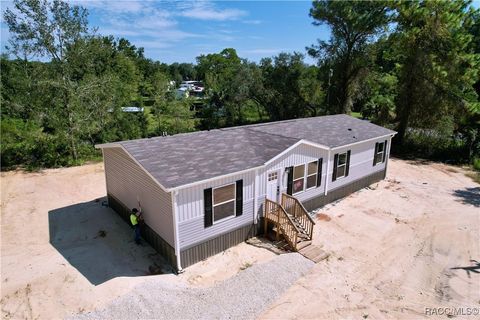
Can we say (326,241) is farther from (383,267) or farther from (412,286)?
(412,286)

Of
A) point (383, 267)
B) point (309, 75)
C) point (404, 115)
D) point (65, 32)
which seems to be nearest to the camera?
point (383, 267)

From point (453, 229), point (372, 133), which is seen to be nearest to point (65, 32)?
point (372, 133)

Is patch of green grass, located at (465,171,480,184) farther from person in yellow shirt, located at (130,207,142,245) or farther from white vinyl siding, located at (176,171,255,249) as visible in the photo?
person in yellow shirt, located at (130,207,142,245)

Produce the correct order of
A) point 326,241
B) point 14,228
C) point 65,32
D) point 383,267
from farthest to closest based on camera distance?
point 65,32 < point 14,228 < point 326,241 < point 383,267

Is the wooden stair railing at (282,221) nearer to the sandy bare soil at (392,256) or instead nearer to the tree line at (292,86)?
the sandy bare soil at (392,256)

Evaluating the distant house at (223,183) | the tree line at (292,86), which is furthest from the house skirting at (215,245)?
the tree line at (292,86)

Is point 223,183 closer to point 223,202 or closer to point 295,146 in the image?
point 223,202

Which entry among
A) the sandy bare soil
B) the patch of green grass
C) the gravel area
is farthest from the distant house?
the patch of green grass
